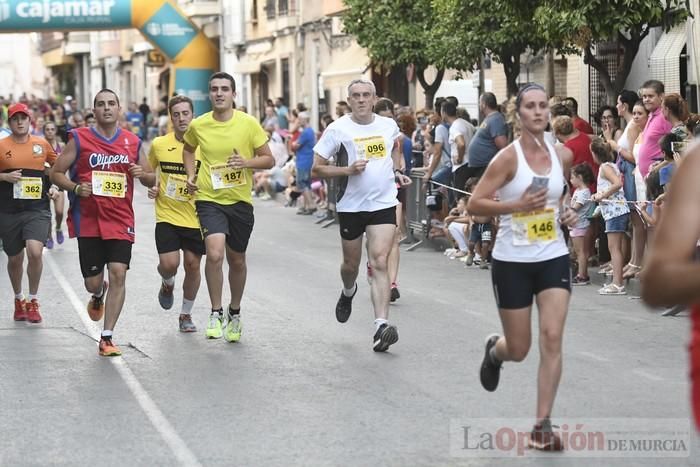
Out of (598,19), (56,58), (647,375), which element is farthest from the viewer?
(56,58)

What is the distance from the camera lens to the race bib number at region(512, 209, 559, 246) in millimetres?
7270

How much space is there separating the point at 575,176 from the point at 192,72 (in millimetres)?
28028

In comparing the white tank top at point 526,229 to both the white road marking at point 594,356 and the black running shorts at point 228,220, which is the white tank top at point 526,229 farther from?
the black running shorts at point 228,220

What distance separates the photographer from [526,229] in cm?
728

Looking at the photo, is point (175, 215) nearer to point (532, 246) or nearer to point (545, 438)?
point (532, 246)

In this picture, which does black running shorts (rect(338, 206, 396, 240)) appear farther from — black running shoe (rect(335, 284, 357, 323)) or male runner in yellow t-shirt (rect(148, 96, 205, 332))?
male runner in yellow t-shirt (rect(148, 96, 205, 332))

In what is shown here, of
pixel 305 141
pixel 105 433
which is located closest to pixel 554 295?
pixel 105 433

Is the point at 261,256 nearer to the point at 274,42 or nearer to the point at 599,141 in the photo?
the point at 599,141

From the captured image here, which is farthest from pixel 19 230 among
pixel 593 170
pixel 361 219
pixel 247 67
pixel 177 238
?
pixel 247 67

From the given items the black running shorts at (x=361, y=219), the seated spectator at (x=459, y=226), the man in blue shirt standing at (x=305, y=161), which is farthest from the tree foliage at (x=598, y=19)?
the man in blue shirt standing at (x=305, y=161)

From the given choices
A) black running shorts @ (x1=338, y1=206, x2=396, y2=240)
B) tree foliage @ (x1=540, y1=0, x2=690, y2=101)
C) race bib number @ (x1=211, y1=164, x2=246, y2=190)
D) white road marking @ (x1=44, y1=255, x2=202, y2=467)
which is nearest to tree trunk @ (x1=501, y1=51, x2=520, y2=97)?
tree foliage @ (x1=540, y1=0, x2=690, y2=101)

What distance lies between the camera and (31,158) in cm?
1316

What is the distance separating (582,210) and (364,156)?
487cm

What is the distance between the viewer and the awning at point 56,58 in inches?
3487
